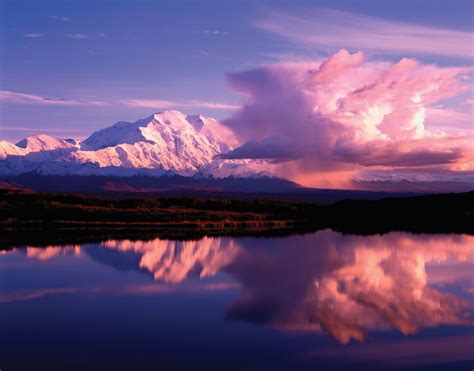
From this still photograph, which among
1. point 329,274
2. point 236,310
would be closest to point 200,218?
point 329,274

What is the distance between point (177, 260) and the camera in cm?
3525

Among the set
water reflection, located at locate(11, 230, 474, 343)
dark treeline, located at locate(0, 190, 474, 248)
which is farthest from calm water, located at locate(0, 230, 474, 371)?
dark treeline, located at locate(0, 190, 474, 248)

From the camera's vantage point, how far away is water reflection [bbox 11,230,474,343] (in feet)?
69.2

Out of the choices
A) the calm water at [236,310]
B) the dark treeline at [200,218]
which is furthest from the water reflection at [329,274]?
the dark treeline at [200,218]

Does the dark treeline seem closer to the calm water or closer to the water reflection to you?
the water reflection

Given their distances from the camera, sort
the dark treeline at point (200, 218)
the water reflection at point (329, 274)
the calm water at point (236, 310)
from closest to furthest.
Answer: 1. the calm water at point (236, 310)
2. the water reflection at point (329, 274)
3. the dark treeline at point (200, 218)

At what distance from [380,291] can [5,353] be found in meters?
15.4

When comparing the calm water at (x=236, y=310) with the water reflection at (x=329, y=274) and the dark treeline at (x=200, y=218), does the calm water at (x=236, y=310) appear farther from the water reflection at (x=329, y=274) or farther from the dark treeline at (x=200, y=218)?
the dark treeline at (x=200, y=218)

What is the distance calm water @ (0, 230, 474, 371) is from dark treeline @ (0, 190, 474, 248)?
14369mm

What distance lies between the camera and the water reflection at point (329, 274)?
21.1 metres

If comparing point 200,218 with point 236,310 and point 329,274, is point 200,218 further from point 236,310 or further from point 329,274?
point 236,310

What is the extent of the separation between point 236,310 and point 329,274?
928cm

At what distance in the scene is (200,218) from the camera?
67.0m

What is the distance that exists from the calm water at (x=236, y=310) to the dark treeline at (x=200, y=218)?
1437 cm
